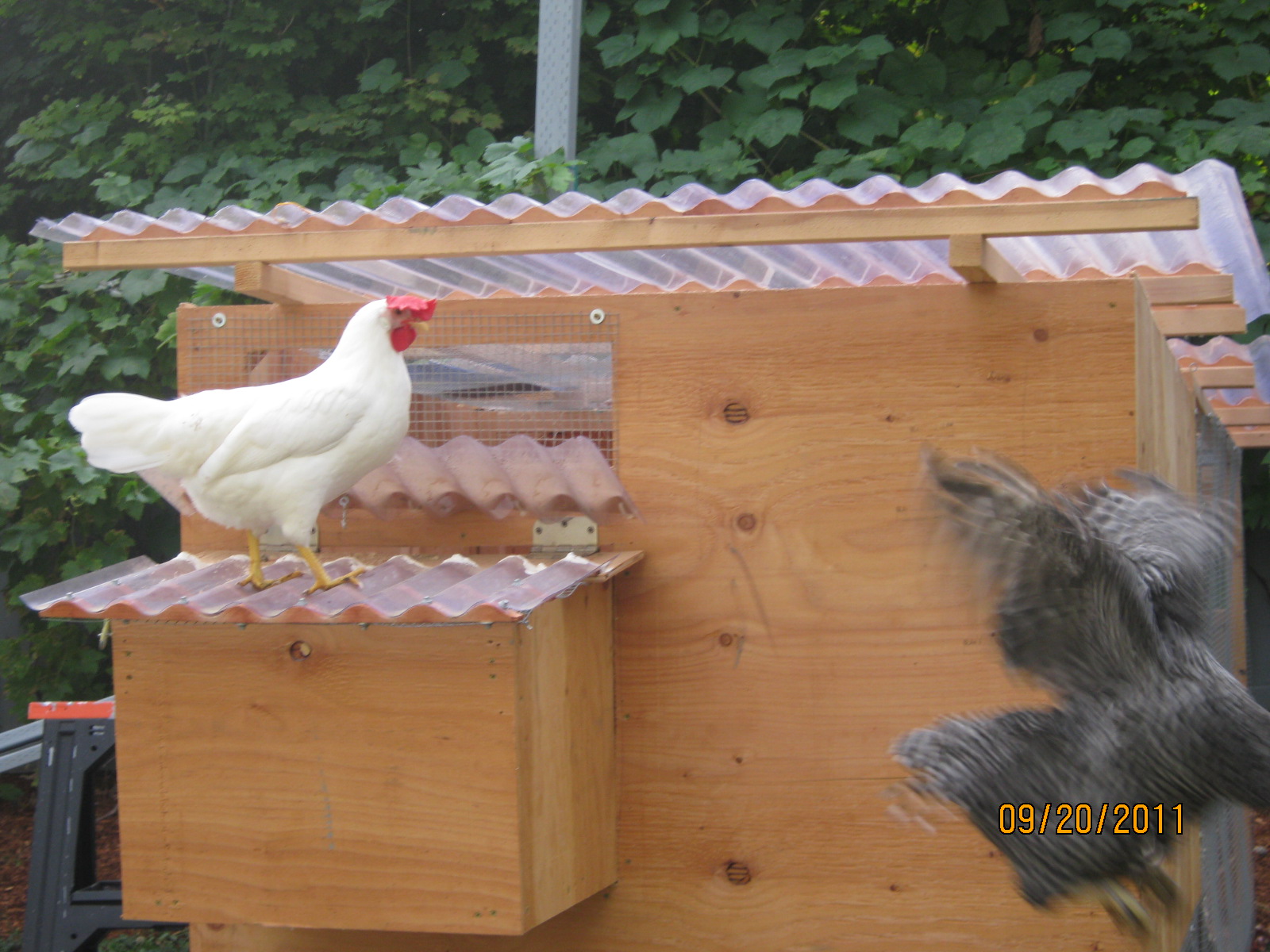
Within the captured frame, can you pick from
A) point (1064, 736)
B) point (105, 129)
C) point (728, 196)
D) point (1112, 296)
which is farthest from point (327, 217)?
point (105, 129)

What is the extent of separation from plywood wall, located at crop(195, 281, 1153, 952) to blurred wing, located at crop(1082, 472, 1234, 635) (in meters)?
0.43

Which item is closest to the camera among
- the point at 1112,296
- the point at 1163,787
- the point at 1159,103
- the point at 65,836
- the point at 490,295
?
the point at 1163,787

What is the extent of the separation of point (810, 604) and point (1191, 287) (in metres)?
1.01

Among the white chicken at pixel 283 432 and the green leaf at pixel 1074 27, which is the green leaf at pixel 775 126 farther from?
the white chicken at pixel 283 432

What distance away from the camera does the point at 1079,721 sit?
1360 millimetres

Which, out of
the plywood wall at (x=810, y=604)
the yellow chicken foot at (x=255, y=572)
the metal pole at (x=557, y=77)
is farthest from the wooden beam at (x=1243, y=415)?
the yellow chicken foot at (x=255, y=572)

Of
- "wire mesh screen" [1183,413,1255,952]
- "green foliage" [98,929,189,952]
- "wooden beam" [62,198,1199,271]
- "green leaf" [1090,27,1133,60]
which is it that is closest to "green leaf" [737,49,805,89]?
"green leaf" [1090,27,1133,60]

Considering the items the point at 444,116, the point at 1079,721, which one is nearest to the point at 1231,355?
the point at 1079,721

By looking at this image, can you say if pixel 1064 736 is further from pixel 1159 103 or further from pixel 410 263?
pixel 1159 103

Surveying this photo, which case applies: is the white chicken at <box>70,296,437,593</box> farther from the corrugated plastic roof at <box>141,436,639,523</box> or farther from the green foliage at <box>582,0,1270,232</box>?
the green foliage at <box>582,0,1270,232</box>

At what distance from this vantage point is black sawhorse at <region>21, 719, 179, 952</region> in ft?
9.68

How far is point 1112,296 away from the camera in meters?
2.11

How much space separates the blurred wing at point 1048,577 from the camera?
1307mm

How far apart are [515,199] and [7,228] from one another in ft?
11.7
